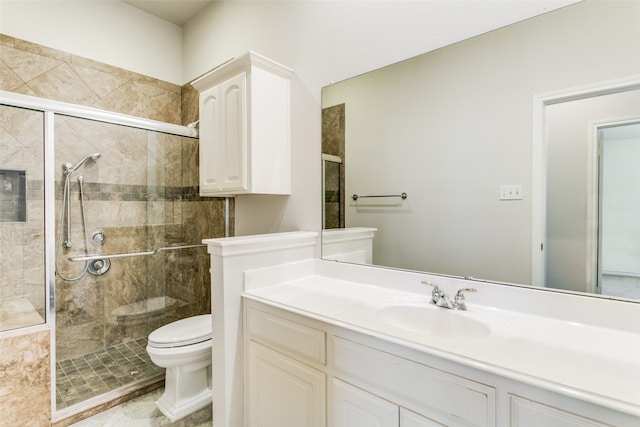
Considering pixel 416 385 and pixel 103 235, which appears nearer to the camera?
pixel 416 385

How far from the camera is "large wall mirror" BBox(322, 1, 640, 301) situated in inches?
41.3

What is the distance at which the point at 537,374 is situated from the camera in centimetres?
77

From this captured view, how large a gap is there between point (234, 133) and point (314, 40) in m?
0.73

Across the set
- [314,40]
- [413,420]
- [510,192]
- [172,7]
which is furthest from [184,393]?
[172,7]

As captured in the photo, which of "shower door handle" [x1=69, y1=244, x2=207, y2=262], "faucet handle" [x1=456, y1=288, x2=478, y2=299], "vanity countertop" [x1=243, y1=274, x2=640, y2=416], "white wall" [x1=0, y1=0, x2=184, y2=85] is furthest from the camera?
"white wall" [x1=0, y1=0, x2=184, y2=85]

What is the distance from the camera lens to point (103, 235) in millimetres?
2205

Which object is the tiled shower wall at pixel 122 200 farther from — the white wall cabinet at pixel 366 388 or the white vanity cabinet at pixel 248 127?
the white wall cabinet at pixel 366 388

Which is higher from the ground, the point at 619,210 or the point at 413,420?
the point at 619,210

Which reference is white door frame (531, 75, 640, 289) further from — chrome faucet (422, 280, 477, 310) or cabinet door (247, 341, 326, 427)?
cabinet door (247, 341, 326, 427)

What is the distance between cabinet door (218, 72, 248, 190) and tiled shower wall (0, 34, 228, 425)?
1.86 feet

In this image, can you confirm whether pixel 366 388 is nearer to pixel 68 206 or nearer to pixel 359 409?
pixel 359 409

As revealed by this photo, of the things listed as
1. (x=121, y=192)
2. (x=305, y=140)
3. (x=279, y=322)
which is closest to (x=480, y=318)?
(x=279, y=322)

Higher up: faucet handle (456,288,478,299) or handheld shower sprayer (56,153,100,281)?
handheld shower sprayer (56,153,100,281)

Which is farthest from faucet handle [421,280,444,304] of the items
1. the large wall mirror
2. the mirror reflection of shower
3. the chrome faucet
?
the mirror reflection of shower
